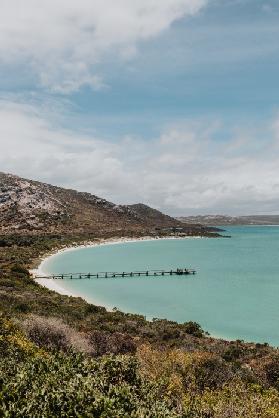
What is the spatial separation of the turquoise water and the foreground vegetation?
26.8 ft

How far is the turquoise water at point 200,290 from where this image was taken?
1999 inches

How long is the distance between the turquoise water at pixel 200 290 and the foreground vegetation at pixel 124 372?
818 cm

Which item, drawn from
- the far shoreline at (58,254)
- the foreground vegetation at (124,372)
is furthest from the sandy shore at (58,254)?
the foreground vegetation at (124,372)

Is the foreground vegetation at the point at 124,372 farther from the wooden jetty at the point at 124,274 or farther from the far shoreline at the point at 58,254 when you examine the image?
the wooden jetty at the point at 124,274

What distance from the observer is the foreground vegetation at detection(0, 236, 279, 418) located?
41.7 ft

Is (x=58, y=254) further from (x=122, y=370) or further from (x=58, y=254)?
(x=122, y=370)

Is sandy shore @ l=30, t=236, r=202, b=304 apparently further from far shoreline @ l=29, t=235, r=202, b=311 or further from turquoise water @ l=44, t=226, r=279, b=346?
turquoise water @ l=44, t=226, r=279, b=346

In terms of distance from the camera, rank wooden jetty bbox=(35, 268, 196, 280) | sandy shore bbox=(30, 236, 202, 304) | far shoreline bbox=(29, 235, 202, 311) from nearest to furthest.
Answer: far shoreline bbox=(29, 235, 202, 311), sandy shore bbox=(30, 236, 202, 304), wooden jetty bbox=(35, 268, 196, 280)

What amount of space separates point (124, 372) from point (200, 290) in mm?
58004

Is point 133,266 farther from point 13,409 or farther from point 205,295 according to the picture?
point 13,409

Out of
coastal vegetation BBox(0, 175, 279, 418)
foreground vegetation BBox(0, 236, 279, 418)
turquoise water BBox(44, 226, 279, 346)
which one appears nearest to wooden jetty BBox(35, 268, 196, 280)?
turquoise water BBox(44, 226, 279, 346)

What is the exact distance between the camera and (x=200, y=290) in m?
74.2

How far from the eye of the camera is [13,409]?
11.8 meters

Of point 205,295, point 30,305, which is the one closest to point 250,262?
point 205,295
